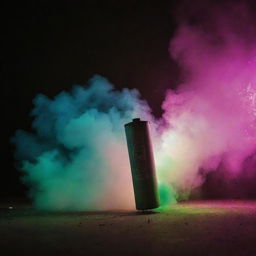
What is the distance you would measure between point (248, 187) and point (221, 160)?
1581 mm

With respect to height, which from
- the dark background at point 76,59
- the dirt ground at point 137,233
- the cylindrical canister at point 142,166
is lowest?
the dirt ground at point 137,233

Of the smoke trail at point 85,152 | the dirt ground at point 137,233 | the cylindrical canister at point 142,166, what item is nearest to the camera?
the dirt ground at point 137,233

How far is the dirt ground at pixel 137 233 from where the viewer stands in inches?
257

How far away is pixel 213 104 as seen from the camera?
14.6m

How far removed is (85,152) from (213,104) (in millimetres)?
5623

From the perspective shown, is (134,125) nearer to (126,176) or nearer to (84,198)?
(126,176)

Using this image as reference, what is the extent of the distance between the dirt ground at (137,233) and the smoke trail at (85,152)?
96.2 inches

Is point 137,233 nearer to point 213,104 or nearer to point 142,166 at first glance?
point 142,166

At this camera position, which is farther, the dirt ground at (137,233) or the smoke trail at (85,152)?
the smoke trail at (85,152)

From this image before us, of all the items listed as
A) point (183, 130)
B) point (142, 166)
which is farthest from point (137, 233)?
point (183, 130)

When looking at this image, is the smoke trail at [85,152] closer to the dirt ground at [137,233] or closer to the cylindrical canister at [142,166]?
the cylindrical canister at [142,166]

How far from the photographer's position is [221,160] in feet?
50.9

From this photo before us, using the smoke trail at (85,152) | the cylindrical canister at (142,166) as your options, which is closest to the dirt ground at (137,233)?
the cylindrical canister at (142,166)

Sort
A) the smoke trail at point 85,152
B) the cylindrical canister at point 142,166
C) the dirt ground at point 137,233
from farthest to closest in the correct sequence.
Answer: the smoke trail at point 85,152, the cylindrical canister at point 142,166, the dirt ground at point 137,233
